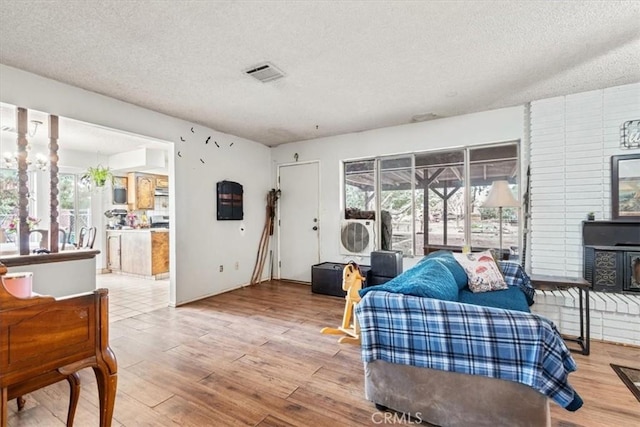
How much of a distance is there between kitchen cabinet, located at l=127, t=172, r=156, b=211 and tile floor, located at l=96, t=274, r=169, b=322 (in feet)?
4.79

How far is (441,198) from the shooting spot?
13.5 feet

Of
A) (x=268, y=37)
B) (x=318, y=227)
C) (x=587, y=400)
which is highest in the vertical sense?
(x=268, y=37)

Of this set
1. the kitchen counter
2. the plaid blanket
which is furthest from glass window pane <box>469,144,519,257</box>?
the kitchen counter

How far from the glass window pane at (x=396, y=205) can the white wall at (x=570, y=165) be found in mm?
1458

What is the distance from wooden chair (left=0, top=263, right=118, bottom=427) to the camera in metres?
1.07

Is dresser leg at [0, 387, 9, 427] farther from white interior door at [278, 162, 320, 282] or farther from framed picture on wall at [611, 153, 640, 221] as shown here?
framed picture on wall at [611, 153, 640, 221]

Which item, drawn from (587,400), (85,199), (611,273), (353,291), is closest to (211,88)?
(353,291)

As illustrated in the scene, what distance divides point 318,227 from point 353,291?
2.25m

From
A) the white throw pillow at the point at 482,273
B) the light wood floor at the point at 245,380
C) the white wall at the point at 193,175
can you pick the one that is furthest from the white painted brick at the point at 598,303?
the white wall at the point at 193,175

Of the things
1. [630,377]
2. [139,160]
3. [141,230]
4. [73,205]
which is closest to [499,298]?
[630,377]

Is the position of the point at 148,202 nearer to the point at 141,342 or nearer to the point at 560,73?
the point at 141,342

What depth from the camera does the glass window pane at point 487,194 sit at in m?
3.66

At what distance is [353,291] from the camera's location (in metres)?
2.83

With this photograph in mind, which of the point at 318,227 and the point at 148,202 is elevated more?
the point at 148,202
